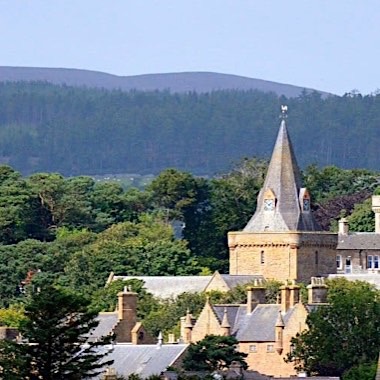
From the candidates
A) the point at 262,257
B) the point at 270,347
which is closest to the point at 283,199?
the point at 262,257

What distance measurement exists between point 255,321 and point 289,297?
4.84 feet

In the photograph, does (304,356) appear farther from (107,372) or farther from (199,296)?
(199,296)

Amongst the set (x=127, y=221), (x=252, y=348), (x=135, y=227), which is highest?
(x=135, y=227)

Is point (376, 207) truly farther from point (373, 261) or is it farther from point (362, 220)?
point (373, 261)

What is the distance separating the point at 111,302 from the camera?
109 metres

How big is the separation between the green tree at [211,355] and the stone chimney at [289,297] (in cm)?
994

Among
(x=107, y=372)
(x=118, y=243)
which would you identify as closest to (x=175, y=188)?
(x=118, y=243)

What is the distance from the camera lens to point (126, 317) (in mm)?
93375

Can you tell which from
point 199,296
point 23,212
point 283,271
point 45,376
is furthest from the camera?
point 23,212

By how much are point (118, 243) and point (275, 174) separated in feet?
28.4

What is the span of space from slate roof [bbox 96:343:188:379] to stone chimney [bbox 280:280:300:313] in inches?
366

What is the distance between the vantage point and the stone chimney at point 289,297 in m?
94.1

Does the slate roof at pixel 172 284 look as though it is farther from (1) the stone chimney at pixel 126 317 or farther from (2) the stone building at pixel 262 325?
(1) the stone chimney at pixel 126 317

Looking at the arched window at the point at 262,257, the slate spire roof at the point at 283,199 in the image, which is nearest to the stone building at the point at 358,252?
the slate spire roof at the point at 283,199
